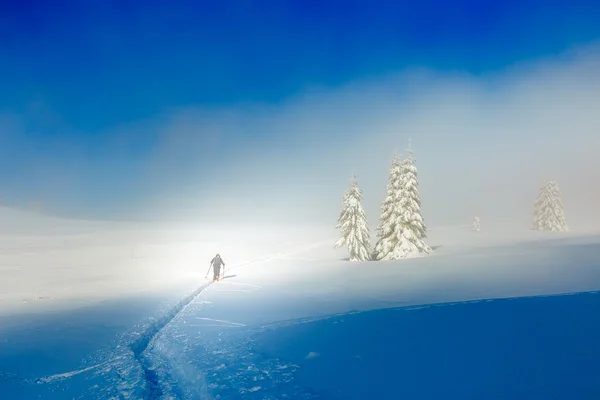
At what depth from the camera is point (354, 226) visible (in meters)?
38.6

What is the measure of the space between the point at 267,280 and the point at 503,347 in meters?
18.1

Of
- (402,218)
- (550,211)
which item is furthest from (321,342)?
(550,211)

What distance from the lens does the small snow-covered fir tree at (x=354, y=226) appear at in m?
37.9

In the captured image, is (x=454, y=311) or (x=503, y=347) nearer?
(x=503, y=347)

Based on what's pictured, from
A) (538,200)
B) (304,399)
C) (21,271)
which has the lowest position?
(304,399)

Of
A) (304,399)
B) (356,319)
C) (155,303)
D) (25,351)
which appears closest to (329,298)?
(356,319)

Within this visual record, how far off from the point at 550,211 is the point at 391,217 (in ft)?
162

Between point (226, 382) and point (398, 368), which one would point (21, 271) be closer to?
point (226, 382)

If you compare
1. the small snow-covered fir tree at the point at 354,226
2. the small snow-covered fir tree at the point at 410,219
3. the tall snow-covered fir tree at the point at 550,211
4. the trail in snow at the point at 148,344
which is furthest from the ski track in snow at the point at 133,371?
the tall snow-covered fir tree at the point at 550,211

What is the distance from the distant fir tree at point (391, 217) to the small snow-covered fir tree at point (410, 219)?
370 mm

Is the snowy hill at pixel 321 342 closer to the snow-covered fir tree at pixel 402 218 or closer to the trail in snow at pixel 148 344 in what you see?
the trail in snow at pixel 148 344

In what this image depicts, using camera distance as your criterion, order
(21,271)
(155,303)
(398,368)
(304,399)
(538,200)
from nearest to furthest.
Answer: (304,399)
(398,368)
(155,303)
(21,271)
(538,200)

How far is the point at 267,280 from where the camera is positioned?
24812mm

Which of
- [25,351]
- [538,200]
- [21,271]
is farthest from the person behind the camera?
[538,200]
